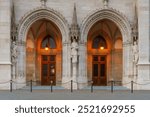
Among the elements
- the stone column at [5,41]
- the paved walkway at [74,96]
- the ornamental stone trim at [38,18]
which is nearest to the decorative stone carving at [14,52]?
the stone column at [5,41]

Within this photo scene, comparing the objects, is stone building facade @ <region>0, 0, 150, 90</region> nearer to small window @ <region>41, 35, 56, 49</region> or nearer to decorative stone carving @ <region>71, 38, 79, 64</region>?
decorative stone carving @ <region>71, 38, 79, 64</region>

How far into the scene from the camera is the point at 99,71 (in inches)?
1238

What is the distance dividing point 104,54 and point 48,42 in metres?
5.07

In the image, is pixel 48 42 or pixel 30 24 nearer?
pixel 30 24

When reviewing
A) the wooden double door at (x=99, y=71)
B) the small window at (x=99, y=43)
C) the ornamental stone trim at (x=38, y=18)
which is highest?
the ornamental stone trim at (x=38, y=18)

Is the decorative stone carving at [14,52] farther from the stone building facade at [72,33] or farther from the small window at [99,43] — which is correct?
the small window at [99,43]

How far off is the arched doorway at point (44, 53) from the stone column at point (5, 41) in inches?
170

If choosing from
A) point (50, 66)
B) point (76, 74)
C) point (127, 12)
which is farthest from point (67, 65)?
point (127, 12)

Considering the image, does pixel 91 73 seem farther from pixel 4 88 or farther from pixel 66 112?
pixel 66 112

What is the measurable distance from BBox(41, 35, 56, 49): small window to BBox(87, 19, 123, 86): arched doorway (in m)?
3.09

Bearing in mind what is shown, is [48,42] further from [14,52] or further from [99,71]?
[14,52]

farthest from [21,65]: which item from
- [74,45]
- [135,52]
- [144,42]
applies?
[144,42]

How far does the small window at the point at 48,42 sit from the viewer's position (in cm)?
3130

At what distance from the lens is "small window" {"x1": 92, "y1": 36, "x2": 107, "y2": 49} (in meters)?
31.6
